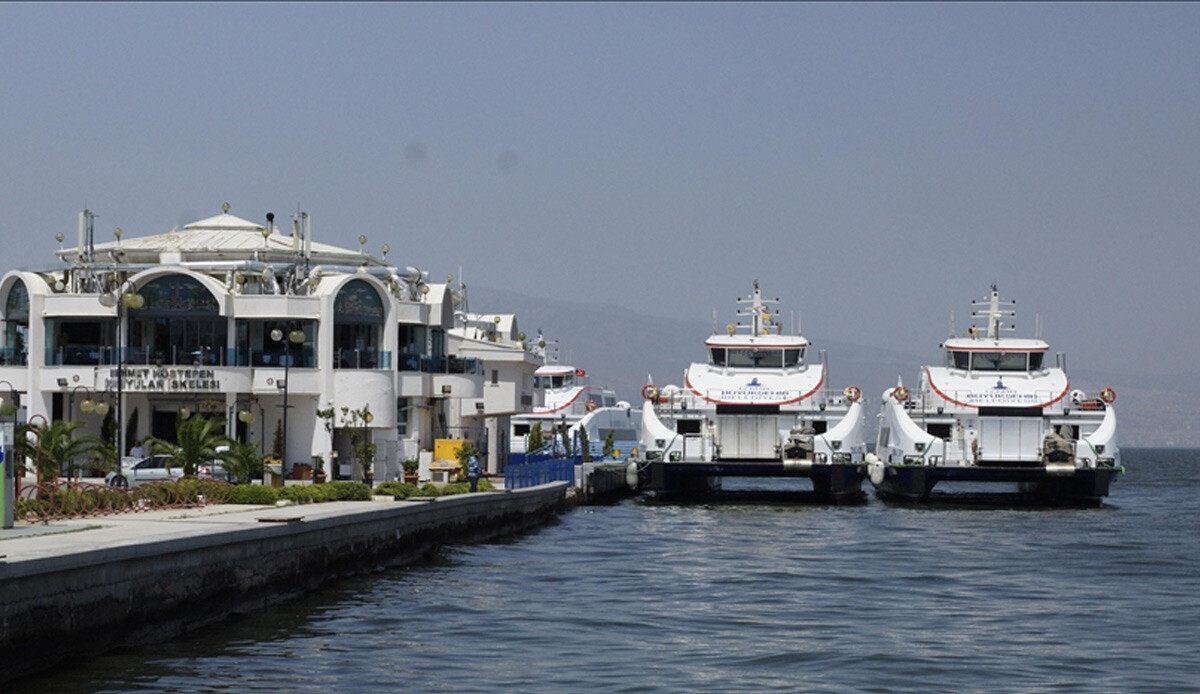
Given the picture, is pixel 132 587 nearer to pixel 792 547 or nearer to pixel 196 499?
pixel 196 499

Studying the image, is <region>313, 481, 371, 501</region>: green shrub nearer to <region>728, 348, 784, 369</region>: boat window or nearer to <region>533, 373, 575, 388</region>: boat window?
<region>728, 348, 784, 369</region>: boat window

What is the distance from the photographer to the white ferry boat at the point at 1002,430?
186 feet

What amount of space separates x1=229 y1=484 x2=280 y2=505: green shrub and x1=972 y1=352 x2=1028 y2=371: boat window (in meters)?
32.4

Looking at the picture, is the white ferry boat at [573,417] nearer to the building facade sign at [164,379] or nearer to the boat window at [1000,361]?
the boat window at [1000,361]

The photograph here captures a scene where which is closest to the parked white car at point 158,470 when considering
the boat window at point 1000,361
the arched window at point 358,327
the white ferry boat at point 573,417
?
the arched window at point 358,327

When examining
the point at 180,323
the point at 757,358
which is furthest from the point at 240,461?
the point at 757,358

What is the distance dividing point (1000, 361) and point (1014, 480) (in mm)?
6459

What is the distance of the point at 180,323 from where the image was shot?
53.0 m

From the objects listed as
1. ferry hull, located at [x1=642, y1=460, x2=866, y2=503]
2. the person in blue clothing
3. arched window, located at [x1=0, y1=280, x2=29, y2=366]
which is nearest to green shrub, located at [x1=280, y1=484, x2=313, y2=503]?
the person in blue clothing

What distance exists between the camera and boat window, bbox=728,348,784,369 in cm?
6372

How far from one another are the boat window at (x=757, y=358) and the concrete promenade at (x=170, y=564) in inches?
1009

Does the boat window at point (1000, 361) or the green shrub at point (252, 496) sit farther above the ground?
the boat window at point (1000, 361)

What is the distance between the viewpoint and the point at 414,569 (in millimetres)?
36625

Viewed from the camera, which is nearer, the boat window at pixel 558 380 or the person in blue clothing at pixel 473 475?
Result: the person in blue clothing at pixel 473 475
